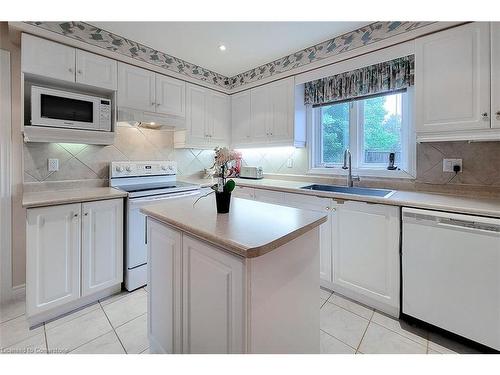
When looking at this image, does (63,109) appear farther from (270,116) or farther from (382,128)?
(382,128)

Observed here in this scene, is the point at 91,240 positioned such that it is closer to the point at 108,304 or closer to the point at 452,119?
the point at 108,304

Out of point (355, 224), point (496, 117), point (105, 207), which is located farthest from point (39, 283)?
point (496, 117)

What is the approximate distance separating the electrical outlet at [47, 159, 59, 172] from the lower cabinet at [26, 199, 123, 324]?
0.62 m

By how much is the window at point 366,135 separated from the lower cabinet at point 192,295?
83.2 inches

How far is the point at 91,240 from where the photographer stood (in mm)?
2021

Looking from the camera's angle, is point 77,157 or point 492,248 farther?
point 77,157

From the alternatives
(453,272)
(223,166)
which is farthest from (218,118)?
(453,272)

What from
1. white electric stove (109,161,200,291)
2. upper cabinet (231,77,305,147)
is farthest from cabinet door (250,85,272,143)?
white electric stove (109,161,200,291)

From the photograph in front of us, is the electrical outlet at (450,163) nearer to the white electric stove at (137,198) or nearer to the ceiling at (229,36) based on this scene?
the ceiling at (229,36)

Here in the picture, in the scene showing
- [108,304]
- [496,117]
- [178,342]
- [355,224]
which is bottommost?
[108,304]

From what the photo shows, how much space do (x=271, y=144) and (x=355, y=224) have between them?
4.94 ft

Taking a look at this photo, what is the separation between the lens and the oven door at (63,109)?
1.91m

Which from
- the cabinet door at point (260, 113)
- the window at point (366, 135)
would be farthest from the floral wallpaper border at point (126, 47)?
the window at point (366, 135)

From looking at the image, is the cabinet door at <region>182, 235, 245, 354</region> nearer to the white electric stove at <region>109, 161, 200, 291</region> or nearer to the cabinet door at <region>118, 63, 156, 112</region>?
the white electric stove at <region>109, 161, 200, 291</region>
